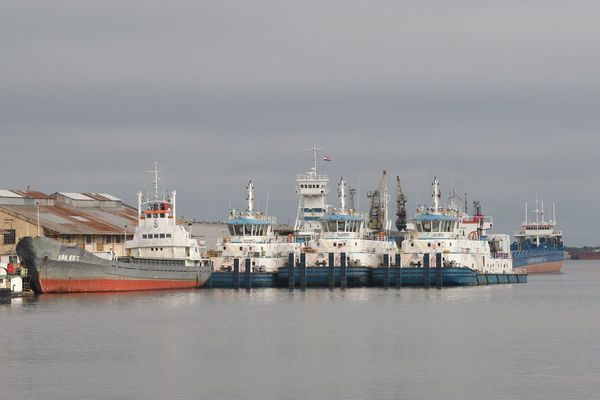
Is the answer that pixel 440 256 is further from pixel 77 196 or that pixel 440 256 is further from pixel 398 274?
pixel 77 196

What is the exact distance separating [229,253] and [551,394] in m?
86.2

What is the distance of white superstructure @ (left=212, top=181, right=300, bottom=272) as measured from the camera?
5595 inches

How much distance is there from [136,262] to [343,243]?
27095 mm

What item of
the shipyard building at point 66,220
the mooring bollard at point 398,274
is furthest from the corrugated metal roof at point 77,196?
the mooring bollard at point 398,274

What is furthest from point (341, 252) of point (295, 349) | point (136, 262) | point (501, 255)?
point (295, 349)

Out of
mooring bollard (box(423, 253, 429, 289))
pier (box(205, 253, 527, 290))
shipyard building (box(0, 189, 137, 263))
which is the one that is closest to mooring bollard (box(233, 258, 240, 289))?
pier (box(205, 253, 527, 290))

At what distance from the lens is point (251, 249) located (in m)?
142

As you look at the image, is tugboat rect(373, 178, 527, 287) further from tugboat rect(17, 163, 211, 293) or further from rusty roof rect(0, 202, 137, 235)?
rusty roof rect(0, 202, 137, 235)

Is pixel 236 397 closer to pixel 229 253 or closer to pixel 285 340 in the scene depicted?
pixel 285 340

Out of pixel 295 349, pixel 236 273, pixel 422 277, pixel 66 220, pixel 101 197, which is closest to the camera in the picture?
pixel 295 349

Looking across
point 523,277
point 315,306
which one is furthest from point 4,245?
point 523,277

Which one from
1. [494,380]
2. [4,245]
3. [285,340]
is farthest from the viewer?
[4,245]

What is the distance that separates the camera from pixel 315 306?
110 metres

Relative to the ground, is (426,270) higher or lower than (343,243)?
lower
